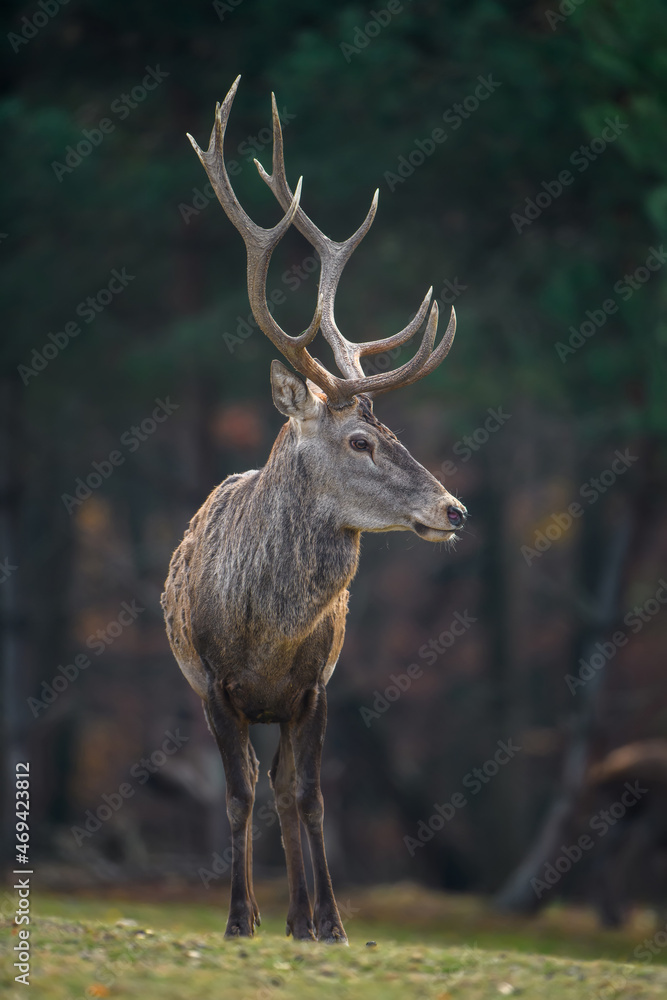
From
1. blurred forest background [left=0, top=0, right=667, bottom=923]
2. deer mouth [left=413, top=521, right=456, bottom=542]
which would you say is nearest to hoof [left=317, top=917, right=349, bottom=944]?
deer mouth [left=413, top=521, right=456, bottom=542]

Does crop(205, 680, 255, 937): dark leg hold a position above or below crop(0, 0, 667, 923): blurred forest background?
below

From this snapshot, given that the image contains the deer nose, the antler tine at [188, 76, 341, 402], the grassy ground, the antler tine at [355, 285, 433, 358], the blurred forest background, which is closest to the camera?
the grassy ground

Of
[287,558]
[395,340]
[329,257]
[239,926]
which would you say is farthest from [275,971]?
[329,257]

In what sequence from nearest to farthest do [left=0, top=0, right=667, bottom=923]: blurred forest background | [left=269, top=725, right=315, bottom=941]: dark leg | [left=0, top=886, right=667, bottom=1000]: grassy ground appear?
[left=0, top=886, right=667, bottom=1000]: grassy ground, [left=269, top=725, right=315, bottom=941]: dark leg, [left=0, top=0, right=667, bottom=923]: blurred forest background

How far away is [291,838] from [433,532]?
176 cm

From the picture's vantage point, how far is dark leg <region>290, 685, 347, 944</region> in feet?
20.6

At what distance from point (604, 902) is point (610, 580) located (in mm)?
3625

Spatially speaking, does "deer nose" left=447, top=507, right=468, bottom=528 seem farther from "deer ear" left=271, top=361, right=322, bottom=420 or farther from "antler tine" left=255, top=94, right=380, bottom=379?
"antler tine" left=255, top=94, right=380, bottom=379

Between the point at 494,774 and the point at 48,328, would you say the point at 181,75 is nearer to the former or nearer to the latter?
the point at 48,328

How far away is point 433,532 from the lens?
6.23 m

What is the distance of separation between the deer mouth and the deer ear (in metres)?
0.80

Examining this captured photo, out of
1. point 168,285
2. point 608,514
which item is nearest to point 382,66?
point 168,285

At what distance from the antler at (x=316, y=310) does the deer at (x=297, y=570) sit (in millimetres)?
11

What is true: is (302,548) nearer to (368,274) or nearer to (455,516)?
(455,516)
